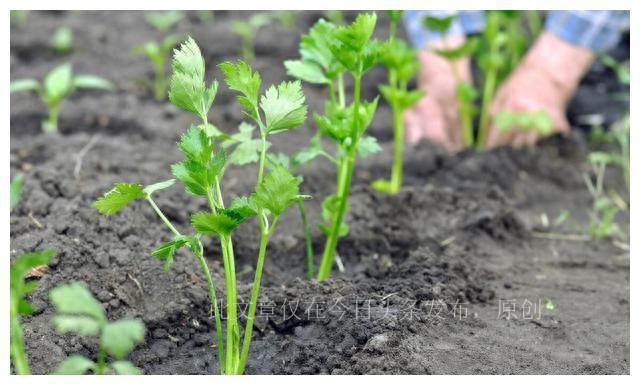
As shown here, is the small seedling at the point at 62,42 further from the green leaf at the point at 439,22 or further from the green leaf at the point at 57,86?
the green leaf at the point at 439,22

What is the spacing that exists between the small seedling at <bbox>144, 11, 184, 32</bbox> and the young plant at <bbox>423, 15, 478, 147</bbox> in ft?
5.29

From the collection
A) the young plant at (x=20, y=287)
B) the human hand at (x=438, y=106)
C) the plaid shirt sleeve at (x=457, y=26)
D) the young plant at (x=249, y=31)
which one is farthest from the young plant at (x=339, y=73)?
the young plant at (x=249, y=31)

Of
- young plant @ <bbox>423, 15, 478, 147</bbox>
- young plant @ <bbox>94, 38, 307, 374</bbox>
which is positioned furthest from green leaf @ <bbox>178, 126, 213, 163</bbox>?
young plant @ <bbox>423, 15, 478, 147</bbox>

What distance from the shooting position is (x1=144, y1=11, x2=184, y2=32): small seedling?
464cm

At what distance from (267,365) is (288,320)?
0.17 m

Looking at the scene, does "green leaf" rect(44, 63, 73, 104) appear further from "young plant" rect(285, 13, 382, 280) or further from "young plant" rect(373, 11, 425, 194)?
"young plant" rect(285, 13, 382, 280)

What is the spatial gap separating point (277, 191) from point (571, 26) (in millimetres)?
2805

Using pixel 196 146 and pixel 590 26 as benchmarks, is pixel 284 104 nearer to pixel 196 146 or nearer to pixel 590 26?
pixel 196 146

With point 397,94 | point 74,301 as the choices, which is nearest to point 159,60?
point 397,94

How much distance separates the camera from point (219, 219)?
1835 mm

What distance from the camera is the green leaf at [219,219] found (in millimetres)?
1825

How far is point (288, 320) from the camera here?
7.54 feet

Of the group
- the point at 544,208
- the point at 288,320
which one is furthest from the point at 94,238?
the point at 544,208

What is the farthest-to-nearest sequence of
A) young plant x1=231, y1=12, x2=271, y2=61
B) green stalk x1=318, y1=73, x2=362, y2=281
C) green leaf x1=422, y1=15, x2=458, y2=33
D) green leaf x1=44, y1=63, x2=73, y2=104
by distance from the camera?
young plant x1=231, y1=12, x2=271, y2=61 → green leaf x1=44, y1=63, x2=73, y2=104 → green leaf x1=422, y1=15, x2=458, y2=33 → green stalk x1=318, y1=73, x2=362, y2=281
